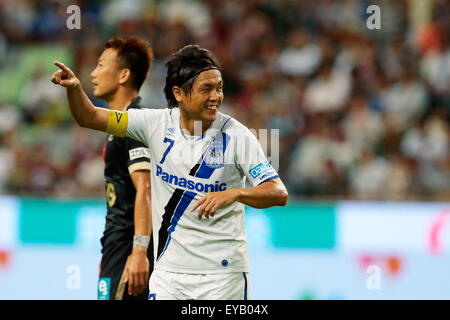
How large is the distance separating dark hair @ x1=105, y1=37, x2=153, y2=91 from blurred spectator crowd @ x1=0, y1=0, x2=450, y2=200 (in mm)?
4623

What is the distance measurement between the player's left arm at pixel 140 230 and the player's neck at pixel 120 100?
1.95ft

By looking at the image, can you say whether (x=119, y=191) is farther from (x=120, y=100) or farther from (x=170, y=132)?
(x=170, y=132)

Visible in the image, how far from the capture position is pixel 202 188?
4855 mm

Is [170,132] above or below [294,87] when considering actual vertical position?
below

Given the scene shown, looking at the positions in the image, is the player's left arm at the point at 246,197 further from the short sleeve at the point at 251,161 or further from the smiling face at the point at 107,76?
the smiling face at the point at 107,76

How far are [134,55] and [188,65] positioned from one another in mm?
1211

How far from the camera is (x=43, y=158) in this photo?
12.1 meters

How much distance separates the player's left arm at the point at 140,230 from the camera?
17.4 ft

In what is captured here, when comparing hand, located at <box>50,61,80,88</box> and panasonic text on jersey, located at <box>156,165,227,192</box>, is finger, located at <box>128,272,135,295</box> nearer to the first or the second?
panasonic text on jersey, located at <box>156,165,227,192</box>

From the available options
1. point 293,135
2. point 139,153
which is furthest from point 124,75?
point 293,135

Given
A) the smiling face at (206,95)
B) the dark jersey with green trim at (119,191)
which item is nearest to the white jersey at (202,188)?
the smiling face at (206,95)
